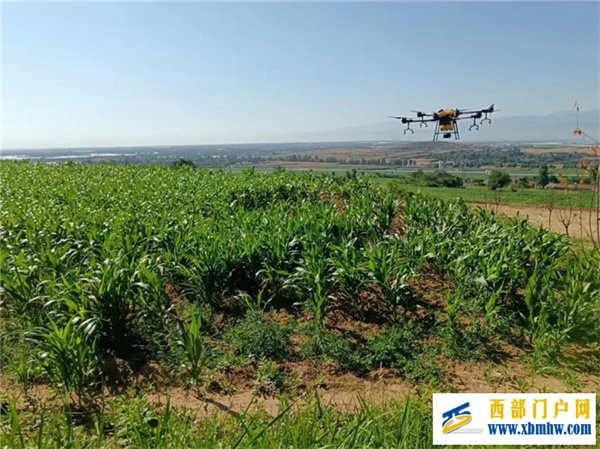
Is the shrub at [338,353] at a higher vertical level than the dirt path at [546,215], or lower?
lower

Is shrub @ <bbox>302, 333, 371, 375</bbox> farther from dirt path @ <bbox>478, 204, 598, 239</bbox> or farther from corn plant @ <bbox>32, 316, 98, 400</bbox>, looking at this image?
dirt path @ <bbox>478, 204, 598, 239</bbox>

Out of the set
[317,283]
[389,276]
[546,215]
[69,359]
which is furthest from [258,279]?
[546,215]

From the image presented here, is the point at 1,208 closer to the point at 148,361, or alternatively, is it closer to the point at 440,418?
the point at 148,361

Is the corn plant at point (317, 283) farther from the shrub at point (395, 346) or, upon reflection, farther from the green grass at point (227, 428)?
the green grass at point (227, 428)

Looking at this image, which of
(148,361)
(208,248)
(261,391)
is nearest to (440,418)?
(261,391)

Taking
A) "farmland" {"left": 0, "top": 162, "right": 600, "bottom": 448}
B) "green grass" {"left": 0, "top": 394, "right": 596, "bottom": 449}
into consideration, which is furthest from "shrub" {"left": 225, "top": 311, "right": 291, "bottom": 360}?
"green grass" {"left": 0, "top": 394, "right": 596, "bottom": 449}

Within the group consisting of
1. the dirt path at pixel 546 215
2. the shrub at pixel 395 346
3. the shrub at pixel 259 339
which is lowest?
the shrub at pixel 395 346

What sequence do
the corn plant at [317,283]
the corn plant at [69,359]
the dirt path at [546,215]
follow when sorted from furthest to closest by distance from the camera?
the dirt path at [546,215] < the corn plant at [317,283] < the corn plant at [69,359]

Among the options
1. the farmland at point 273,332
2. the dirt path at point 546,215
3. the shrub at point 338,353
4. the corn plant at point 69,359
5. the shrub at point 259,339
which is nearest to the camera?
the farmland at point 273,332

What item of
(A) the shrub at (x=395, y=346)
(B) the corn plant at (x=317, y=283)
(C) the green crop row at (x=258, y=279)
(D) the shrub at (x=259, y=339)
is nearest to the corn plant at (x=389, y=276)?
(C) the green crop row at (x=258, y=279)

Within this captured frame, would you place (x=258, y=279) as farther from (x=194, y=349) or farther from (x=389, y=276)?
(x=194, y=349)
